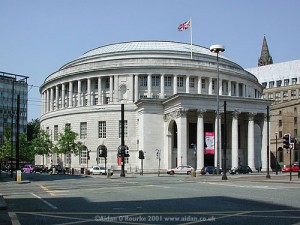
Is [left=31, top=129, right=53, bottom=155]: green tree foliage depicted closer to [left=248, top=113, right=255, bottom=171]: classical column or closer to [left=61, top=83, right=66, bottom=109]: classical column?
[left=61, top=83, right=66, bottom=109]: classical column

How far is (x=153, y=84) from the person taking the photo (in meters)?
89.8

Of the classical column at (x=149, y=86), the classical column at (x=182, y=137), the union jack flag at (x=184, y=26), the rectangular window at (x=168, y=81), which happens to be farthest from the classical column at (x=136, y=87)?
the classical column at (x=182, y=137)

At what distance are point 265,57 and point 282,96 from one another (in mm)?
41367

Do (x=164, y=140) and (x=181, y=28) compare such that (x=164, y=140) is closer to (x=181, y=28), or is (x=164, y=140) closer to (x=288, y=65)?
(x=181, y=28)

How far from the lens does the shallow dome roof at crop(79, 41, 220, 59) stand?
320ft

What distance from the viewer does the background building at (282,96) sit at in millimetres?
110438

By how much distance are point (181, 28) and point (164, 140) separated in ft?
68.0

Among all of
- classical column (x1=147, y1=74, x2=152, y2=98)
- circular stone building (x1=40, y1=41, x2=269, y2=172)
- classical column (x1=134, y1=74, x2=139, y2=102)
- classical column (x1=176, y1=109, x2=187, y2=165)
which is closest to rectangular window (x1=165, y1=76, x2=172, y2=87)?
circular stone building (x1=40, y1=41, x2=269, y2=172)

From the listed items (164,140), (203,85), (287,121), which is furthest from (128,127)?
(287,121)

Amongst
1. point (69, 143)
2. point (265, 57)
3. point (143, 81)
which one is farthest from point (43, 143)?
point (265, 57)

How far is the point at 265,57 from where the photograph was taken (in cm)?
18488

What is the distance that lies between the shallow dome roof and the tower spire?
8383 cm

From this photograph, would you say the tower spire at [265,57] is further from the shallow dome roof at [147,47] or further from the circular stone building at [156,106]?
the shallow dome roof at [147,47]

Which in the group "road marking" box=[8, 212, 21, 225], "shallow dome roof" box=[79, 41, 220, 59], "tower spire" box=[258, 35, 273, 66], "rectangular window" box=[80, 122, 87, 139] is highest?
"tower spire" box=[258, 35, 273, 66]
